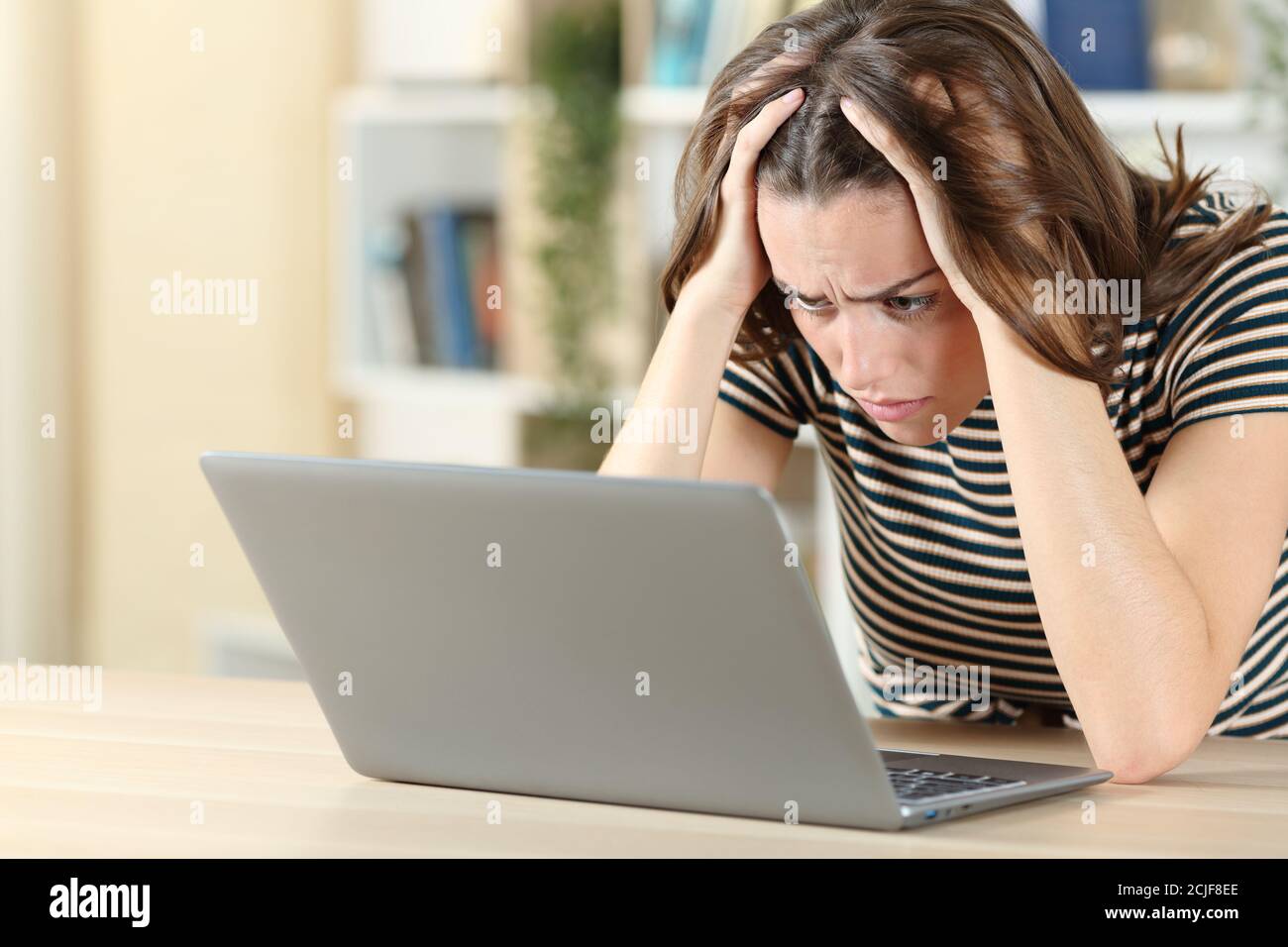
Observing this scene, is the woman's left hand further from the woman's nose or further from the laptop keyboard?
the laptop keyboard

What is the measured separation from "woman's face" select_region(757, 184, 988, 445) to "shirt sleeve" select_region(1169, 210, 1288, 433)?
15 cm

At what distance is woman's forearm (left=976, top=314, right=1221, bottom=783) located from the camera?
1004mm

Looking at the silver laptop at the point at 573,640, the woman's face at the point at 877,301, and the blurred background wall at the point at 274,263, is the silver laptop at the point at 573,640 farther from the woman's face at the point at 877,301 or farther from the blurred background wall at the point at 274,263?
the blurred background wall at the point at 274,263

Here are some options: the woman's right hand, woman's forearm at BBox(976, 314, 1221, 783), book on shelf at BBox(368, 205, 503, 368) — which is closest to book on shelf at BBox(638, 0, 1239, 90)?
book on shelf at BBox(368, 205, 503, 368)

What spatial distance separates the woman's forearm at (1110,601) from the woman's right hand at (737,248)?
308 millimetres

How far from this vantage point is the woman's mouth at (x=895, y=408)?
120cm

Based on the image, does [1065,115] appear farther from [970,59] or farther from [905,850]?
[905,850]

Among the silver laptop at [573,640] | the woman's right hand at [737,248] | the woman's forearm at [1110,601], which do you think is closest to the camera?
the silver laptop at [573,640]

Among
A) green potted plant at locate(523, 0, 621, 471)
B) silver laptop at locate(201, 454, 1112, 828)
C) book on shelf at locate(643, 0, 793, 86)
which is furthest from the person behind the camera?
green potted plant at locate(523, 0, 621, 471)

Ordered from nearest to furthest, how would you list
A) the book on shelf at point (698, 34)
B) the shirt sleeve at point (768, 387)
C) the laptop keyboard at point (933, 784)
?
the laptop keyboard at point (933, 784)
the shirt sleeve at point (768, 387)
the book on shelf at point (698, 34)

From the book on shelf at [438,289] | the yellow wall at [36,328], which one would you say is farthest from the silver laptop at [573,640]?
the yellow wall at [36,328]

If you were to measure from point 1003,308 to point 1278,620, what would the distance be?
47cm

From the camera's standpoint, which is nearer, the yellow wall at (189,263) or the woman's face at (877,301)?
the woman's face at (877,301)

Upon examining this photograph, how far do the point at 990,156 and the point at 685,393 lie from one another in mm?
327
